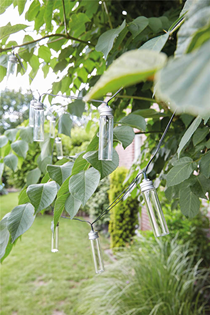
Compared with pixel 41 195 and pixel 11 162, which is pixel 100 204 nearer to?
pixel 11 162

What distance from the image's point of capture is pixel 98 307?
8.08 ft

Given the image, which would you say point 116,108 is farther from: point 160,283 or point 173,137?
point 160,283

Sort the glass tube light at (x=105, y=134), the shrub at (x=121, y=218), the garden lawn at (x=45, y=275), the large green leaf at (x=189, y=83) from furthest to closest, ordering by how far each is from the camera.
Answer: the shrub at (x=121, y=218) < the garden lawn at (x=45, y=275) < the glass tube light at (x=105, y=134) < the large green leaf at (x=189, y=83)

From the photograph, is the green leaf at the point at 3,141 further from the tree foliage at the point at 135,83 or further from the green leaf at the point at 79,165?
the green leaf at the point at 79,165

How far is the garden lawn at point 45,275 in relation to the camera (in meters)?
3.35

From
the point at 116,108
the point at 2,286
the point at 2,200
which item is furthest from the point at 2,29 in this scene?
the point at 2,200

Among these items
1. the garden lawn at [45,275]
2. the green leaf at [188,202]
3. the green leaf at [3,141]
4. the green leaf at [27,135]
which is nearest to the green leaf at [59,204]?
the green leaf at [188,202]

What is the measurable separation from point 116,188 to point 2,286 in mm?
2551

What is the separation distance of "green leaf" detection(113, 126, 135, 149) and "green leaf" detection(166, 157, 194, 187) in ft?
0.50

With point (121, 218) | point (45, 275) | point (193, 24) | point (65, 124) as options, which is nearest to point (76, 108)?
point (65, 124)

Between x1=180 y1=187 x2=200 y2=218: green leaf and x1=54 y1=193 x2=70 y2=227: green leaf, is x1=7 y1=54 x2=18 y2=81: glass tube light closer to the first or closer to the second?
x1=54 y1=193 x2=70 y2=227: green leaf

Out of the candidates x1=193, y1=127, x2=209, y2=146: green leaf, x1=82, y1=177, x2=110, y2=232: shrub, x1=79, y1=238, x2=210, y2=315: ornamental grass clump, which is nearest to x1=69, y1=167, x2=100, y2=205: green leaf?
x1=193, y1=127, x2=209, y2=146: green leaf

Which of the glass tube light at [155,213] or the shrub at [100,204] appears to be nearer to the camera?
the glass tube light at [155,213]

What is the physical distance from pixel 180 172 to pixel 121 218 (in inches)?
180
